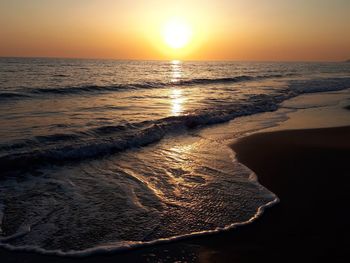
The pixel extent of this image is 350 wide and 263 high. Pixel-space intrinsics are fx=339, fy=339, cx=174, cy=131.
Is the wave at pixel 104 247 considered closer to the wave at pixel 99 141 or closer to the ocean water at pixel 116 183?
the ocean water at pixel 116 183

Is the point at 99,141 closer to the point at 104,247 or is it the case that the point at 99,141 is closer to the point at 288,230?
the point at 104,247

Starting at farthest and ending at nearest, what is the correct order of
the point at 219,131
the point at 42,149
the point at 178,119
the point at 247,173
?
the point at 178,119 → the point at 219,131 → the point at 42,149 → the point at 247,173

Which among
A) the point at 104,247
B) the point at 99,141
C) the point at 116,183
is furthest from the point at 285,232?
the point at 99,141

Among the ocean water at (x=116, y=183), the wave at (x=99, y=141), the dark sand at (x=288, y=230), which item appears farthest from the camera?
the wave at (x=99, y=141)

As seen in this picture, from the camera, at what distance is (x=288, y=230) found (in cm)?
472

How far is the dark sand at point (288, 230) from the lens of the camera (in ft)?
13.4

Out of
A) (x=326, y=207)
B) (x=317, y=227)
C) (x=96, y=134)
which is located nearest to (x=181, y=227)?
(x=317, y=227)

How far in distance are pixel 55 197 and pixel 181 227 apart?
252 centimetres

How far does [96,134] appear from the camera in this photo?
36.0 ft

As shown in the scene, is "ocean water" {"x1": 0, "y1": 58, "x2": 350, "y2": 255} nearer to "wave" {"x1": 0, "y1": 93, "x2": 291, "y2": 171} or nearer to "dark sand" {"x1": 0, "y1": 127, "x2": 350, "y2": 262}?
"wave" {"x1": 0, "y1": 93, "x2": 291, "y2": 171}

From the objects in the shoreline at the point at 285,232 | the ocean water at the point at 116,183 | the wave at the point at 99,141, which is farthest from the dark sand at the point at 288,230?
the wave at the point at 99,141

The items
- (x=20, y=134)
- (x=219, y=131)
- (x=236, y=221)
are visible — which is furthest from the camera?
(x=219, y=131)

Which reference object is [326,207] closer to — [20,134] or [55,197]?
[55,197]

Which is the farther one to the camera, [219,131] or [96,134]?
[219,131]
